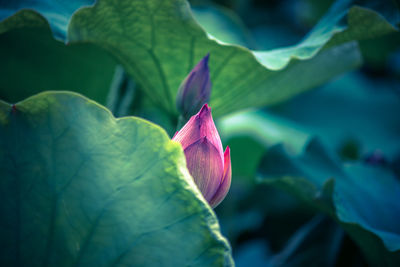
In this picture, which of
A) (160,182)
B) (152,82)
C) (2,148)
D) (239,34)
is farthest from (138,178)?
(239,34)

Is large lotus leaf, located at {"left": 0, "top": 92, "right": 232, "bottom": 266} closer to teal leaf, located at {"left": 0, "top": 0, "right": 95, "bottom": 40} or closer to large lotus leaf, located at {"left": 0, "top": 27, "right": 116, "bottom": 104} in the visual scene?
teal leaf, located at {"left": 0, "top": 0, "right": 95, "bottom": 40}

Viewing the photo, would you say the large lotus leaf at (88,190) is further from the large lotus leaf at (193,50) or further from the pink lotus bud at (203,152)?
the large lotus leaf at (193,50)

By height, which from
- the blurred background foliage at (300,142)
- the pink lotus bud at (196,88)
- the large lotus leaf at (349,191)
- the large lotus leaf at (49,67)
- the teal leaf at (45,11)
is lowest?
the blurred background foliage at (300,142)

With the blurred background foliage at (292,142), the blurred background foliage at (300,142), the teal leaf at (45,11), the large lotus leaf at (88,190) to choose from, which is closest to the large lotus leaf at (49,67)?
the blurred background foliage at (292,142)

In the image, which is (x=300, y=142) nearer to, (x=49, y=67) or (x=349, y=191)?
(x=349, y=191)

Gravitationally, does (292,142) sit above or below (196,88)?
below

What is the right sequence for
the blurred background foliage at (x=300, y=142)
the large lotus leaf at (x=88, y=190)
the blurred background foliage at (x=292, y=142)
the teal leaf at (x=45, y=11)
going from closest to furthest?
1. the large lotus leaf at (x=88, y=190)
2. the teal leaf at (x=45, y=11)
3. the blurred background foliage at (x=292, y=142)
4. the blurred background foliage at (x=300, y=142)

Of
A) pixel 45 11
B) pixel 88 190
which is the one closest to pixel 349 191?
pixel 88 190

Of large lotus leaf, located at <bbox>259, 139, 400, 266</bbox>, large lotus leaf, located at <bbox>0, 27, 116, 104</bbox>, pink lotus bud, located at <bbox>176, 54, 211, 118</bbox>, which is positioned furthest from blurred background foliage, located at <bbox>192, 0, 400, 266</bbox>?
large lotus leaf, located at <bbox>0, 27, 116, 104</bbox>
